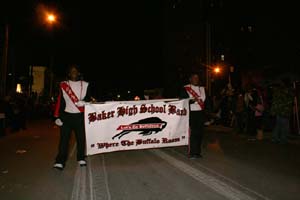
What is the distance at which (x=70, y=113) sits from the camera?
616 centimetres

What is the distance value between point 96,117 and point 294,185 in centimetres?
380

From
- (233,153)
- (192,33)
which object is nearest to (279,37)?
(233,153)

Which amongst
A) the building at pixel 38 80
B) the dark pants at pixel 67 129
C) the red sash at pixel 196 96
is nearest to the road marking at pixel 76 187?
the dark pants at pixel 67 129

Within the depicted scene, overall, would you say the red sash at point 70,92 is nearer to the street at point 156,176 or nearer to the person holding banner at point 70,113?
the person holding banner at point 70,113

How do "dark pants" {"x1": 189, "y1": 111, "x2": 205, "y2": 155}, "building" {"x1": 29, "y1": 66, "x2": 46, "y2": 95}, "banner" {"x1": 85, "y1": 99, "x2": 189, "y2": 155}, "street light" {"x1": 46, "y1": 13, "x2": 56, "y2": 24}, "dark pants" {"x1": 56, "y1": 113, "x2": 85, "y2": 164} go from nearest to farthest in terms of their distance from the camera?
"dark pants" {"x1": 56, "y1": 113, "x2": 85, "y2": 164} < "banner" {"x1": 85, "y1": 99, "x2": 189, "y2": 155} < "dark pants" {"x1": 189, "y1": 111, "x2": 205, "y2": 155} < "street light" {"x1": 46, "y1": 13, "x2": 56, "y2": 24} < "building" {"x1": 29, "y1": 66, "x2": 46, "y2": 95}

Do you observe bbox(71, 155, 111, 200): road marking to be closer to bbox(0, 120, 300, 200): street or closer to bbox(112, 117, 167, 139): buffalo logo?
bbox(0, 120, 300, 200): street

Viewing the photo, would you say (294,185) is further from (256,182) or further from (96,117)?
(96,117)

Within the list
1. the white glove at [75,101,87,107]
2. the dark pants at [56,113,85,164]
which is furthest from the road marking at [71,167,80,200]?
the white glove at [75,101,87,107]

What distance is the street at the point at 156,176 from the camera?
4.49m

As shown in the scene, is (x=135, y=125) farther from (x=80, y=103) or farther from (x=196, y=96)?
(x=196, y=96)

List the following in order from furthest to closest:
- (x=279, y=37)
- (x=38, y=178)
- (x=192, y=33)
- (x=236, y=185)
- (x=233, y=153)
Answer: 1. (x=192, y=33)
2. (x=279, y=37)
3. (x=233, y=153)
4. (x=38, y=178)
5. (x=236, y=185)

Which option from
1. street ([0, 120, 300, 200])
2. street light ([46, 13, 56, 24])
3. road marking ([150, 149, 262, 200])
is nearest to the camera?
road marking ([150, 149, 262, 200])

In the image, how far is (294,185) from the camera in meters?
5.00

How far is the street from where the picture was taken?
4.49m
